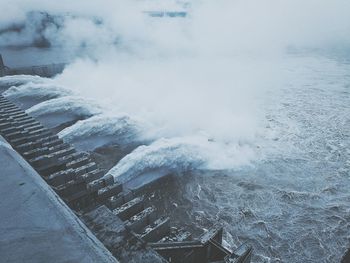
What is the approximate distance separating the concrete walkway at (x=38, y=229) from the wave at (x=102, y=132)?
28.4ft

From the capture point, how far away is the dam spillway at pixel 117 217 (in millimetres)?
3090

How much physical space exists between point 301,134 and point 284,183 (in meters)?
4.90

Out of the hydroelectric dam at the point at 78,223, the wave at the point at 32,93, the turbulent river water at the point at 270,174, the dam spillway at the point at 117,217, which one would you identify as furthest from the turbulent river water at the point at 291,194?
the wave at the point at 32,93

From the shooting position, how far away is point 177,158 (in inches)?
429

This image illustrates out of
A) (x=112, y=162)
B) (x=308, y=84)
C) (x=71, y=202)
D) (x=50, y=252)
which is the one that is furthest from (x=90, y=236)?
(x=308, y=84)

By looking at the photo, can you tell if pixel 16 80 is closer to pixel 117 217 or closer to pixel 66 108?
pixel 66 108

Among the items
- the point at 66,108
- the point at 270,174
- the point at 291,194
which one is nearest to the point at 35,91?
the point at 66,108

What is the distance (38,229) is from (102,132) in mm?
10829

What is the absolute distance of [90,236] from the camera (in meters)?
2.64

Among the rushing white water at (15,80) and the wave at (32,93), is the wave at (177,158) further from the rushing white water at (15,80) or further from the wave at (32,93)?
the rushing white water at (15,80)

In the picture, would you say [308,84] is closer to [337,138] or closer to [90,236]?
[337,138]

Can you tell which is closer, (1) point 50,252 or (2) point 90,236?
(1) point 50,252

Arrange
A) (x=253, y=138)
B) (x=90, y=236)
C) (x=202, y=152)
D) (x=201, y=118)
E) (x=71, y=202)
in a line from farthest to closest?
(x=201, y=118) → (x=253, y=138) → (x=202, y=152) → (x=71, y=202) → (x=90, y=236)

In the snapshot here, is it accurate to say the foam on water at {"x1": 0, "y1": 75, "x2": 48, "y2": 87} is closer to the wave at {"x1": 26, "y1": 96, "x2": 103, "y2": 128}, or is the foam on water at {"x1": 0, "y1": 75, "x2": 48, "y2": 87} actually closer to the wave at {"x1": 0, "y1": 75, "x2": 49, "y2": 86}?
the wave at {"x1": 0, "y1": 75, "x2": 49, "y2": 86}
